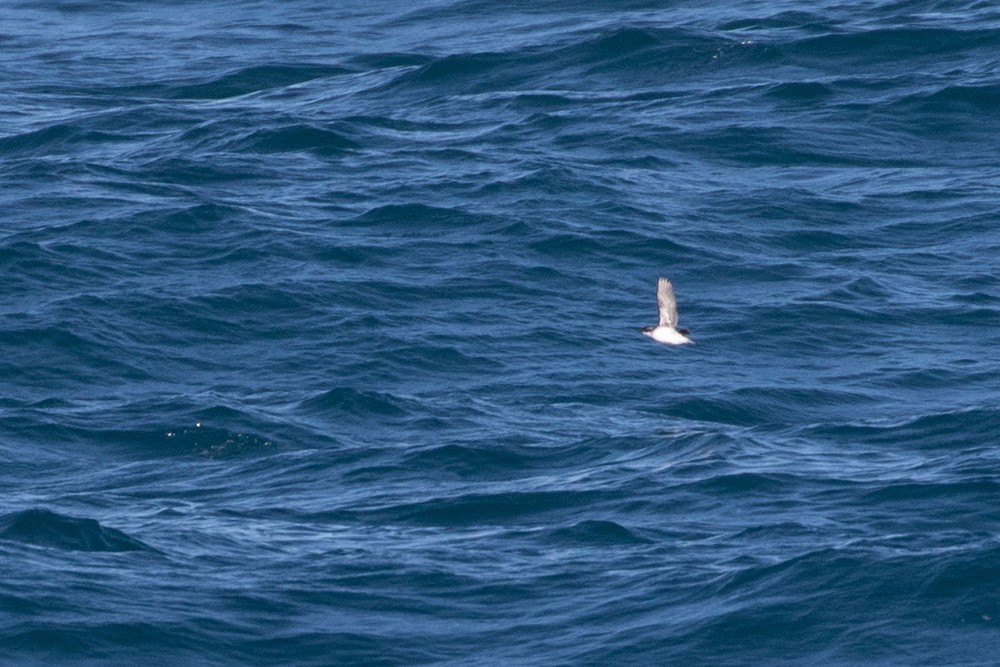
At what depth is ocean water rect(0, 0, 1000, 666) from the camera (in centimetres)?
2789

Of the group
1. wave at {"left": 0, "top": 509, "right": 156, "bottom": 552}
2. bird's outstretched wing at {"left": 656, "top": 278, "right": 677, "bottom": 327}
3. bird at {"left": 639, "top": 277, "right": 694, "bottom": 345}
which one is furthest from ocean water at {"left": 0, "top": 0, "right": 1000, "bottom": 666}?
bird's outstretched wing at {"left": 656, "top": 278, "right": 677, "bottom": 327}

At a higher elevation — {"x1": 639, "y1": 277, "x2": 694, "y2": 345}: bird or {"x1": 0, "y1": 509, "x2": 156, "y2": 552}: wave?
{"x1": 639, "y1": 277, "x2": 694, "y2": 345}: bird

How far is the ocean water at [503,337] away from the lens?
2789 centimetres

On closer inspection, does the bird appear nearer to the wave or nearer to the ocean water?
the ocean water

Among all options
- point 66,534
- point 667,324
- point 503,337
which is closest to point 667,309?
point 667,324

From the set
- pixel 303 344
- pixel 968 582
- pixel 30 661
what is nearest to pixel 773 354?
pixel 303 344

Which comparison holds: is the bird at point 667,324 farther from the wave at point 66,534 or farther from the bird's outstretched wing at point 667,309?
the wave at point 66,534

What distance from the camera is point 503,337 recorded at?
38.0 meters

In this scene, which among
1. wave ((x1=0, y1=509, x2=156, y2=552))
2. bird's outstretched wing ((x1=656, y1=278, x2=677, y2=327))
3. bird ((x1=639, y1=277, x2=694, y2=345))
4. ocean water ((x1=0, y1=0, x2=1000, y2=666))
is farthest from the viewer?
wave ((x1=0, y1=509, x2=156, y2=552))

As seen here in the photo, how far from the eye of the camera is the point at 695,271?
4050 cm

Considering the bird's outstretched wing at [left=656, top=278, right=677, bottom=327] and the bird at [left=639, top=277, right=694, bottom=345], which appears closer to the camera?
the bird's outstretched wing at [left=656, top=278, right=677, bottom=327]

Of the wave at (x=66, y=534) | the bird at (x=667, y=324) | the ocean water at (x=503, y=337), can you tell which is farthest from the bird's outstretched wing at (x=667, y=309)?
the wave at (x=66, y=534)

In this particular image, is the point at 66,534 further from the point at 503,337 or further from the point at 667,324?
the point at 503,337

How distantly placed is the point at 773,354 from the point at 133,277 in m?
11.4
